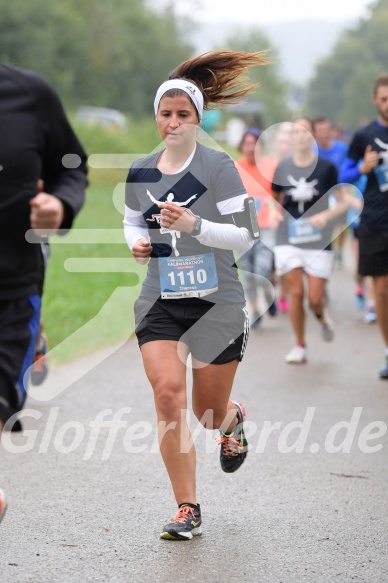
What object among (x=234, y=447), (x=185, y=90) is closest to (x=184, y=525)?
(x=234, y=447)

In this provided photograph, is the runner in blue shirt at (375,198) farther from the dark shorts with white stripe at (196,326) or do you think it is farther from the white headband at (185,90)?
the dark shorts with white stripe at (196,326)

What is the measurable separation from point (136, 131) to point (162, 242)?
1589 inches

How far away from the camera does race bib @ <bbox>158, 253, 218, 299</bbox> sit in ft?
16.7

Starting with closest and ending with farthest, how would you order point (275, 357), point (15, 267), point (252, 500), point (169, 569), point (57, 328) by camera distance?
point (15, 267) < point (169, 569) < point (252, 500) < point (275, 357) < point (57, 328)

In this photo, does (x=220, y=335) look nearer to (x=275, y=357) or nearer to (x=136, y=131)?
(x=275, y=357)

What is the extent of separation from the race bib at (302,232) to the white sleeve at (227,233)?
5.09 metres

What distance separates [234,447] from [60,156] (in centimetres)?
219

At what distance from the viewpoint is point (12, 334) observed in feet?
12.5

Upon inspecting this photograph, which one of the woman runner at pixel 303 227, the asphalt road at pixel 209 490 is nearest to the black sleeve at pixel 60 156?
the asphalt road at pixel 209 490

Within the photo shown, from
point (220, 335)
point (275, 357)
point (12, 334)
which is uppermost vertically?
point (12, 334)

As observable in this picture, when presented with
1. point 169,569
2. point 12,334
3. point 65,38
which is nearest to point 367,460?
point 169,569

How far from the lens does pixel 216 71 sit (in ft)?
17.9

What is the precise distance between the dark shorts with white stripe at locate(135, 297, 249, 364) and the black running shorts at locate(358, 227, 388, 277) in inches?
151

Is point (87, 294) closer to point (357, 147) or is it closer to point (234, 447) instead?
point (357, 147)
